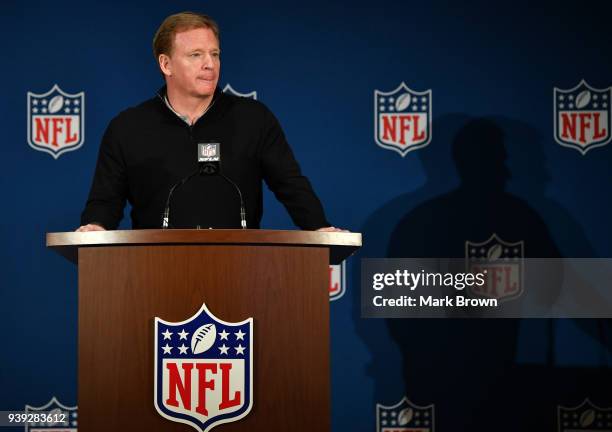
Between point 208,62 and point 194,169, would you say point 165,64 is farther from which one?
point 194,169

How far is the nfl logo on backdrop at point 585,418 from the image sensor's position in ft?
11.1

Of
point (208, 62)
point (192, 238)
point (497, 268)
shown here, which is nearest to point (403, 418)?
point (497, 268)

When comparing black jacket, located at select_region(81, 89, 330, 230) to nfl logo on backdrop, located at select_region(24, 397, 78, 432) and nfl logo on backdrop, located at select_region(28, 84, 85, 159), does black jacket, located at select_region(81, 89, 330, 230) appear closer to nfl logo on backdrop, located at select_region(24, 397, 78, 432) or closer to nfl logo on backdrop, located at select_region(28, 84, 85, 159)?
nfl logo on backdrop, located at select_region(28, 84, 85, 159)

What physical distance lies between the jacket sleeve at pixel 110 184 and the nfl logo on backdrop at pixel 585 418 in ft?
7.39

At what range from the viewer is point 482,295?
3.44 metres

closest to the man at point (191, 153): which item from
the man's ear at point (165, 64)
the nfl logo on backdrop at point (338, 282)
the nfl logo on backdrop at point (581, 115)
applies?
the man's ear at point (165, 64)

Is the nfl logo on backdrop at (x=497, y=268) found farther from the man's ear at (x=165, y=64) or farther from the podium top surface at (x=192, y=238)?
the podium top surface at (x=192, y=238)

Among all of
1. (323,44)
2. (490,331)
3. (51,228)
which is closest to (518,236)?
(490,331)

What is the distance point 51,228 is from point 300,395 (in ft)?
6.84

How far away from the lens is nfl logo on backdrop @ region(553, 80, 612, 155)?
348 centimetres

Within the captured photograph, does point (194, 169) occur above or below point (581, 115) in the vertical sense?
below

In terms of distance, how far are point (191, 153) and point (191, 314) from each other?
85cm

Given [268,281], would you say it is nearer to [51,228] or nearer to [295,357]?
[295,357]

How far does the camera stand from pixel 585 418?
341cm
